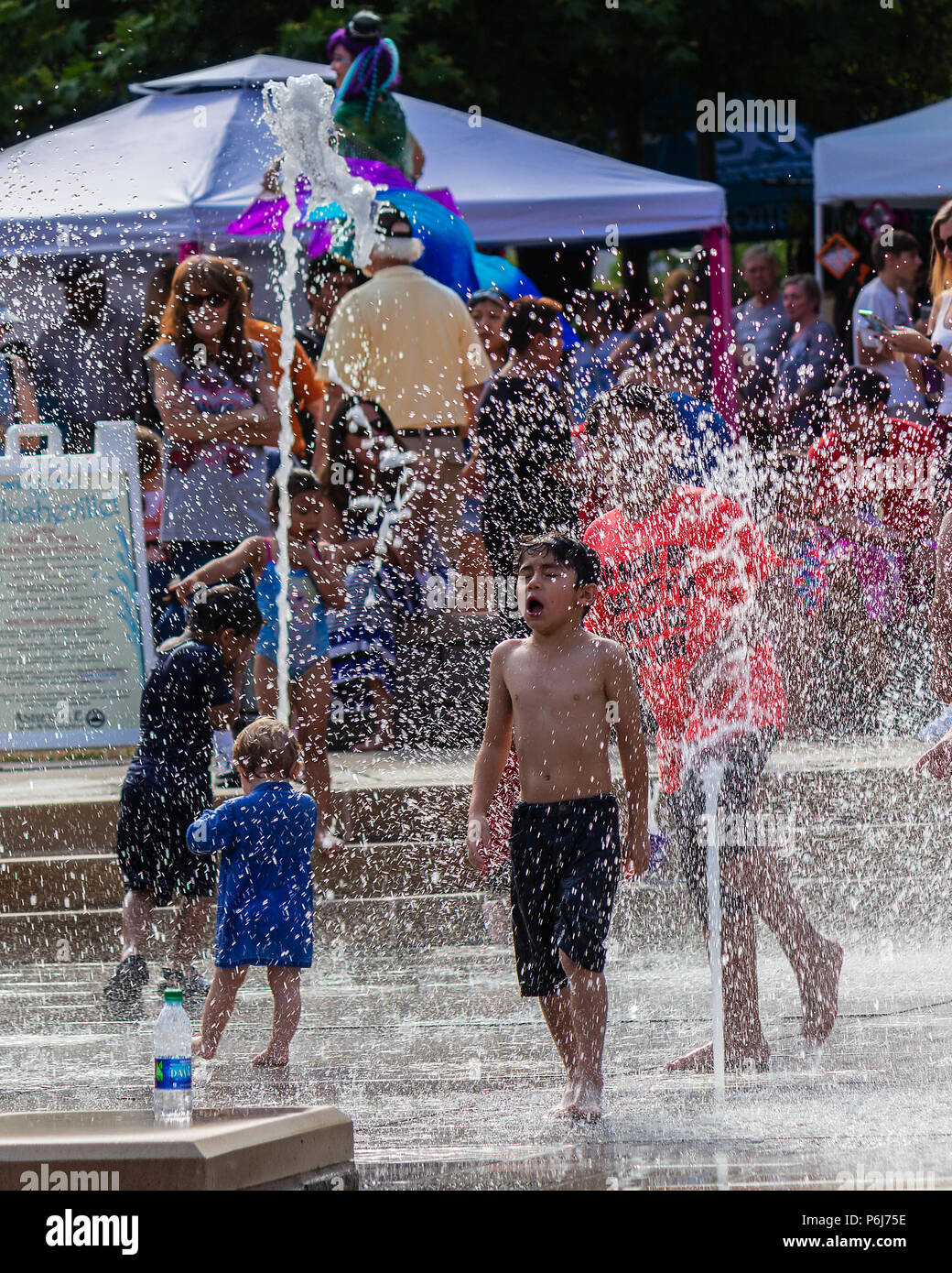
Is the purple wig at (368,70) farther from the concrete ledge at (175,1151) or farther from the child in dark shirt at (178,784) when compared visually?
the concrete ledge at (175,1151)

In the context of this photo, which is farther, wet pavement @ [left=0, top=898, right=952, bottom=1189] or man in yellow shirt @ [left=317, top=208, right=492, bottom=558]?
man in yellow shirt @ [left=317, top=208, right=492, bottom=558]

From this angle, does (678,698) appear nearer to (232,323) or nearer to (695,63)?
(232,323)

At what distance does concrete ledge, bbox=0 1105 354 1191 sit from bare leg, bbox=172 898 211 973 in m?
2.31

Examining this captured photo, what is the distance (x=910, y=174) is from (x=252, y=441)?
6.61 metres

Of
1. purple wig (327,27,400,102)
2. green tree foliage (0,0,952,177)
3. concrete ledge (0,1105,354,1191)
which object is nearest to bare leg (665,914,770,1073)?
concrete ledge (0,1105,354,1191)

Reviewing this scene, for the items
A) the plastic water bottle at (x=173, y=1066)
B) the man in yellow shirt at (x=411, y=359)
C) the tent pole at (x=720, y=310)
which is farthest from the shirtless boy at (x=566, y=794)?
the tent pole at (x=720, y=310)

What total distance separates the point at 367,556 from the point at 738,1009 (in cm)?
363

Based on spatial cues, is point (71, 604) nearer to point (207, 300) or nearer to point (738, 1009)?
point (207, 300)

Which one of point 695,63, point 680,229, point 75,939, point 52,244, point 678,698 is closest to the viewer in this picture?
point 678,698

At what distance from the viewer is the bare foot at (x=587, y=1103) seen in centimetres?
468

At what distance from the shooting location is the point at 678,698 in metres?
5.66

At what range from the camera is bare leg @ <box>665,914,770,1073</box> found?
5258 millimetres

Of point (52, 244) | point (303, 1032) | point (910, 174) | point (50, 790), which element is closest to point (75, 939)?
point (50, 790)

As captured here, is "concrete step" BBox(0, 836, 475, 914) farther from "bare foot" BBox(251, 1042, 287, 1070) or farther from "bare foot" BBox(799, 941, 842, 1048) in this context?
"bare foot" BBox(799, 941, 842, 1048)
